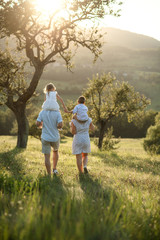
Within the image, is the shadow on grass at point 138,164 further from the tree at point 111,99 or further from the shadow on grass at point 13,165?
the tree at point 111,99

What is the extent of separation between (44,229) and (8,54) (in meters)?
17.3

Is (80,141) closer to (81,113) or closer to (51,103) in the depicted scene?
(81,113)

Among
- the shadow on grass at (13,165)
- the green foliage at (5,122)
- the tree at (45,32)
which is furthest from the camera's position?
the green foliage at (5,122)

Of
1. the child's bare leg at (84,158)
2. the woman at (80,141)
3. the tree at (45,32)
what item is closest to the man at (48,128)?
the woman at (80,141)

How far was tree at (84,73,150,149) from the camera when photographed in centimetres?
2430

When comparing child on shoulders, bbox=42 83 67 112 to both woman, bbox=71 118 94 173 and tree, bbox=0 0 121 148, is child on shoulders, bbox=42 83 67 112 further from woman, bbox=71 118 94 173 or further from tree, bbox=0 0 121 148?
tree, bbox=0 0 121 148

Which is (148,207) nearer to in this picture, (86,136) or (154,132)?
(86,136)

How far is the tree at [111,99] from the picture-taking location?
79.7 ft

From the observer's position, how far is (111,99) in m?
25.2

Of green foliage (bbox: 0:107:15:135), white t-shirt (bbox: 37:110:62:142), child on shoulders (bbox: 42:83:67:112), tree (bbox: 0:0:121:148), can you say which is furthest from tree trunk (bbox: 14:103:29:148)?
green foliage (bbox: 0:107:15:135)

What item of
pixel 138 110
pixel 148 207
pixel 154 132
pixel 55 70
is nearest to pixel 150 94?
pixel 55 70

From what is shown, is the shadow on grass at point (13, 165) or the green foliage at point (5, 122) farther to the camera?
the green foliage at point (5, 122)

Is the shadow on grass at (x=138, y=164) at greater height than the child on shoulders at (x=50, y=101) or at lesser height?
lesser

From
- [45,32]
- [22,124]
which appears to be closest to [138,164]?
[22,124]
